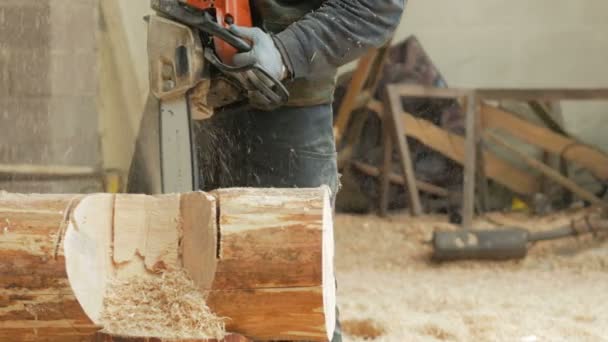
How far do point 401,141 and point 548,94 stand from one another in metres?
1.09

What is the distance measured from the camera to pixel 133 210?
1.72m

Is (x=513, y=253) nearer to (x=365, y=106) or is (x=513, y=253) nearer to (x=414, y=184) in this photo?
(x=414, y=184)

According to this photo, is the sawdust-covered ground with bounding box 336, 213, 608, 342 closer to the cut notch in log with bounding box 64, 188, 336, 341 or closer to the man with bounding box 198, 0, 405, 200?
the man with bounding box 198, 0, 405, 200

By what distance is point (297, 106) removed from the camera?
2238 mm

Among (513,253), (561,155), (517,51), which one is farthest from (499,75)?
(513,253)

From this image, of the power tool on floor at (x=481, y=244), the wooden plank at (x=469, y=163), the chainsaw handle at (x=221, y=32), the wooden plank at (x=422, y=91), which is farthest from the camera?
the wooden plank at (x=422, y=91)

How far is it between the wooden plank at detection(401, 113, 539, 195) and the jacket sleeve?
156 inches

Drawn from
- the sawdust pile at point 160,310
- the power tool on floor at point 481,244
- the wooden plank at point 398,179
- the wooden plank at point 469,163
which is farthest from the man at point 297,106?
the wooden plank at point 398,179

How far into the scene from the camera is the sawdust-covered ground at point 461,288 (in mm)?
3227

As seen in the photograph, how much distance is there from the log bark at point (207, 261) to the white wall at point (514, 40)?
537 centimetres

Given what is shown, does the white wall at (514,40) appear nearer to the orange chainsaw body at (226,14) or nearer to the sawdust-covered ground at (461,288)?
the sawdust-covered ground at (461,288)

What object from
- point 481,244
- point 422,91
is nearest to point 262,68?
point 481,244

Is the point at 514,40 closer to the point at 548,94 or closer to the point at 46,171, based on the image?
the point at 548,94

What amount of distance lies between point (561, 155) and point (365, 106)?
60.8 inches
